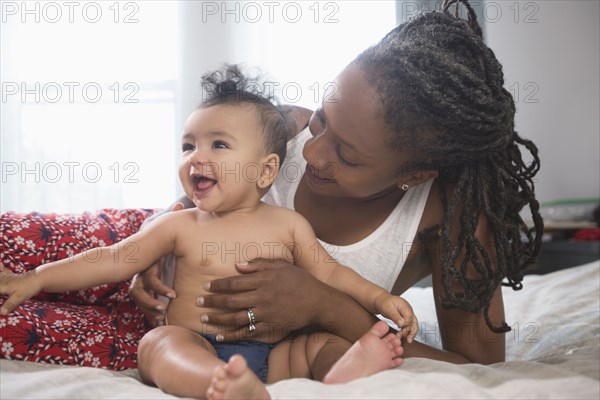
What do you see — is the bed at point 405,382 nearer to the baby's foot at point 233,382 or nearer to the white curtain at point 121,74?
the baby's foot at point 233,382

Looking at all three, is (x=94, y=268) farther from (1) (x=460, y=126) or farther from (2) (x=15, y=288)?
(1) (x=460, y=126)

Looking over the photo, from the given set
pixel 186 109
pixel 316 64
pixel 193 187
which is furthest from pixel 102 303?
pixel 316 64

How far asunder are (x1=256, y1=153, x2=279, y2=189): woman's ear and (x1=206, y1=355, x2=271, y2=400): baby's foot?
1.53ft

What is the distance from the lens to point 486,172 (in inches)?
48.1

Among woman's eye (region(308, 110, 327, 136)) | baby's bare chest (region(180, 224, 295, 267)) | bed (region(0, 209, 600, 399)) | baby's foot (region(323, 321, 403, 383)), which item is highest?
woman's eye (region(308, 110, 327, 136))

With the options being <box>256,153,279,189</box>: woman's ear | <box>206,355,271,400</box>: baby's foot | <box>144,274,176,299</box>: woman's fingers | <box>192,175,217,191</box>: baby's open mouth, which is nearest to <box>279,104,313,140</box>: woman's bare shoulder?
<box>256,153,279,189</box>: woman's ear

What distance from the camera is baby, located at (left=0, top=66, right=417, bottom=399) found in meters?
1.03

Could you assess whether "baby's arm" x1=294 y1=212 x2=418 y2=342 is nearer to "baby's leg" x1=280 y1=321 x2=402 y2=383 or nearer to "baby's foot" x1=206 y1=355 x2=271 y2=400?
"baby's leg" x1=280 y1=321 x2=402 y2=383

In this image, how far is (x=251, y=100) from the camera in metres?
1.18

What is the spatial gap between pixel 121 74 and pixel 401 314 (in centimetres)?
228

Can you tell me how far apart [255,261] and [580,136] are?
2.46 metres

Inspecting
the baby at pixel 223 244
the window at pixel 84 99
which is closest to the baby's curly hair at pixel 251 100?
the baby at pixel 223 244

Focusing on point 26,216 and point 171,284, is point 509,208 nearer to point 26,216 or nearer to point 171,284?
point 171,284

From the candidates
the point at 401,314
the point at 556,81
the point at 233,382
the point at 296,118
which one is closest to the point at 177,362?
the point at 233,382
